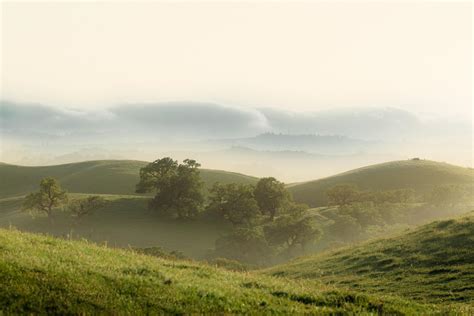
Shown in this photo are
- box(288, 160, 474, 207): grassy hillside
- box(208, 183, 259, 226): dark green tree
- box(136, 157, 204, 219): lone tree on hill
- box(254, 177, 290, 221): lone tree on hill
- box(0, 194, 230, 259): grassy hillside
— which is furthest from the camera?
box(288, 160, 474, 207): grassy hillside

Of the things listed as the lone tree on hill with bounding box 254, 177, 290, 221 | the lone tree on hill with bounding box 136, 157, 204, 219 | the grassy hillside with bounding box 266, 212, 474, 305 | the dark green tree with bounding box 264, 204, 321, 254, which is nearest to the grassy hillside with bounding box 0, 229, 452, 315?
the grassy hillside with bounding box 266, 212, 474, 305

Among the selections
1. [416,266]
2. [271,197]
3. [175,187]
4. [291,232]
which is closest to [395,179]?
[271,197]

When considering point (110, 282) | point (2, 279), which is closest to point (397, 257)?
point (110, 282)

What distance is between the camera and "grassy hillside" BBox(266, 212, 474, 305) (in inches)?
887

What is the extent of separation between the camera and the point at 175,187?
4094 inches

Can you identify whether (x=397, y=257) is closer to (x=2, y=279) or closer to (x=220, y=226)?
(x=2, y=279)

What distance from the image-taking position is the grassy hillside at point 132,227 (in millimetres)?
87938

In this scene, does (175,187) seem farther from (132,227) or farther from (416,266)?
(416,266)

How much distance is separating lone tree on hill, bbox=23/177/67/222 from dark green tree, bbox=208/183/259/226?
122 feet

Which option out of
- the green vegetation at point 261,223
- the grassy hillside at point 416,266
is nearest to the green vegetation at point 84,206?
the green vegetation at point 261,223

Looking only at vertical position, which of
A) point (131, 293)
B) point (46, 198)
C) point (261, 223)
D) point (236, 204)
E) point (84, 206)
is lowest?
point (261, 223)

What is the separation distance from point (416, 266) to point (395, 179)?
6218 inches

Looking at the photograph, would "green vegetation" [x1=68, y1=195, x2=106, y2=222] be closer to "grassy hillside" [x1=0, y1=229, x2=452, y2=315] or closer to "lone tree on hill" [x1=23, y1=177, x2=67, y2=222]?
"lone tree on hill" [x1=23, y1=177, x2=67, y2=222]

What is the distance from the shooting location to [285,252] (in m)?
92.6
